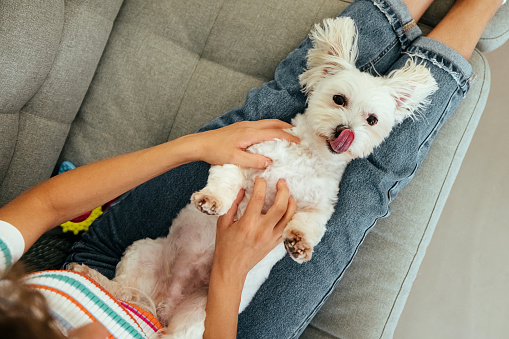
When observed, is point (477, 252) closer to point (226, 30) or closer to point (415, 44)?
point (415, 44)

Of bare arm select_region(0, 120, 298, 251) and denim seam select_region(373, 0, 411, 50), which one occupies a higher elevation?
denim seam select_region(373, 0, 411, 50)

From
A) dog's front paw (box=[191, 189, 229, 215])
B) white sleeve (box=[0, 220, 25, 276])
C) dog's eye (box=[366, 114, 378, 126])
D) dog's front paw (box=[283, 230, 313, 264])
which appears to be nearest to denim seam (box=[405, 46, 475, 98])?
dog's eye (box=[366, 114, 378, 126])

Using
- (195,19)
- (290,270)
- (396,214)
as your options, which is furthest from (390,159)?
(195,19)

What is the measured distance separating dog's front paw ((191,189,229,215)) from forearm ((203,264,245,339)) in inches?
8.0

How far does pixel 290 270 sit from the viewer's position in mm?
1421

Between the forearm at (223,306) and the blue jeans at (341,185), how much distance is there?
0.28m

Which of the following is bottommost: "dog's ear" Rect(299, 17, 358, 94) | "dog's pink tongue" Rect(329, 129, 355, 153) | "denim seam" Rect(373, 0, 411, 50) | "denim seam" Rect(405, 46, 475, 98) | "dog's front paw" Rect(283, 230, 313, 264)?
"dog's front paw" Rect(283, 230, 313, 264)


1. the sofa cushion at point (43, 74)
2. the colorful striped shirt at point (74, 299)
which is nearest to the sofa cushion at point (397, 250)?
the colorful striped shirt at point (74, 299)

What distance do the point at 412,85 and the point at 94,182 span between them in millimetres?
1173

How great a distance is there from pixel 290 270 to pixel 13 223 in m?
0.96

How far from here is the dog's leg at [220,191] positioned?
45.3 inches

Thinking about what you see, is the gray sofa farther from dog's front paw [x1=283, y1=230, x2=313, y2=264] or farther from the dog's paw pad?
the dog's paw pad

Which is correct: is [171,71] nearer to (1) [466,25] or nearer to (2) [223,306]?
(2) [223,306]

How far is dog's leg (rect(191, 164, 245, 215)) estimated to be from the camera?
115 centimetres
